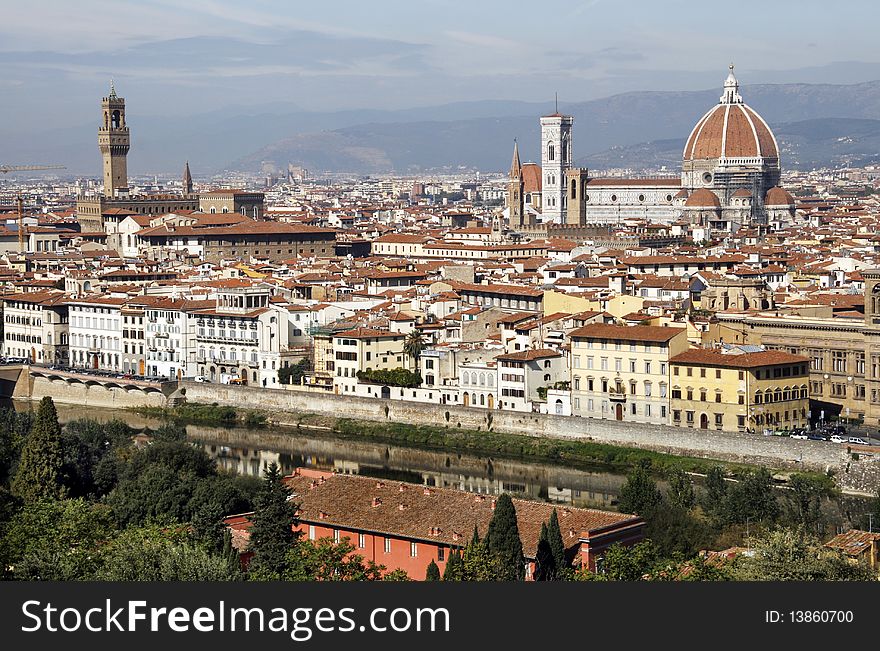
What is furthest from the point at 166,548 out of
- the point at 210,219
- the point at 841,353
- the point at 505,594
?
the point at 210,219

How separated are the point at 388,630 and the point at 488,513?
962 centimetres

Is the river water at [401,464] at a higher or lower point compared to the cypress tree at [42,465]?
lower

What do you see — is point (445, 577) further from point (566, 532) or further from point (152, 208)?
point (152, 208)

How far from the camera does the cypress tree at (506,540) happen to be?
16391 mm

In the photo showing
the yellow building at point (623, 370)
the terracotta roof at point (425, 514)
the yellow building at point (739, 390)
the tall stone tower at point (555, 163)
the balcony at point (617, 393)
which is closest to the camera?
the terracotta roof at point (425, 514)

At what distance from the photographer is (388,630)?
8.87 metres

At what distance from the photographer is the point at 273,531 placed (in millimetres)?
17141

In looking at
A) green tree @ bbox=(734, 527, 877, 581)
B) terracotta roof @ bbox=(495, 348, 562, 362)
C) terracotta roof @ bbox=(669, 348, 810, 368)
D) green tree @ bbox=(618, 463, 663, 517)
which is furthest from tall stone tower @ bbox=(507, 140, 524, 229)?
green tree @ bbox=(734, 527, 877, 581)

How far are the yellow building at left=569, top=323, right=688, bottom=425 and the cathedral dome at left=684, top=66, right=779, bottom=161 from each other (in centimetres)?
5593

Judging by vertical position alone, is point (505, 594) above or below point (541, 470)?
above

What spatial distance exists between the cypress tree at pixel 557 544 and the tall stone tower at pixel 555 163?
69.7 m

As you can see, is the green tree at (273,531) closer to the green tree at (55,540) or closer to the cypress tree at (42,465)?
the green tree at (55,540)

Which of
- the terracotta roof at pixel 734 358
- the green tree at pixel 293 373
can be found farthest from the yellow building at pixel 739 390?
the green tree at pixel 293 373

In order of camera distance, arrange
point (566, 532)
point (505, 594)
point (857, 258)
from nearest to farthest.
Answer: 1. point (505, 594)
2. point (566, 532)
3. point (857, 258)
